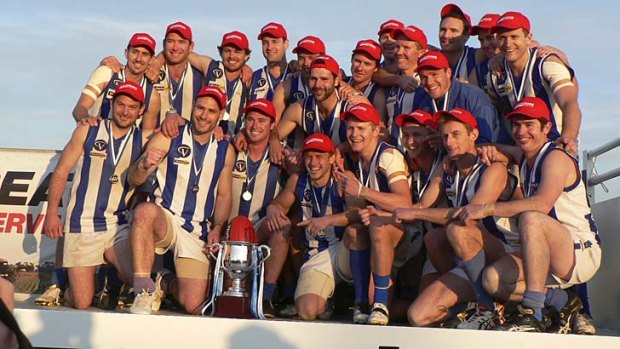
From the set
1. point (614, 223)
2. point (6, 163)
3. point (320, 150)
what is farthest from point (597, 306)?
point (6, 163)

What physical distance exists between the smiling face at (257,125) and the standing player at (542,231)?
1.82 meters

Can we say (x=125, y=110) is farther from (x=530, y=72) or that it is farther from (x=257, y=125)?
(x=530, y=72)

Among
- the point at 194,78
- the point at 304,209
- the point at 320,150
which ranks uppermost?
the point at 194,78

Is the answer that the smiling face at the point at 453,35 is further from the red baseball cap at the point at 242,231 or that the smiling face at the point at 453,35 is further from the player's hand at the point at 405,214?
the red baseball cap at the point at 242,231

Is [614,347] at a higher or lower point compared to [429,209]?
lower

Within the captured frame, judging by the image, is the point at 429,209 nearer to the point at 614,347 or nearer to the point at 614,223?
the point at 614,347

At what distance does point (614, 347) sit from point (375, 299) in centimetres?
151

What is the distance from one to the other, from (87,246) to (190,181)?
89 cm

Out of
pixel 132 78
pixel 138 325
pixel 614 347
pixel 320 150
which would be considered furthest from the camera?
pixel 132 78

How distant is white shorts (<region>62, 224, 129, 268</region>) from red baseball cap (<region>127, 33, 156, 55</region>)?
1.61 m

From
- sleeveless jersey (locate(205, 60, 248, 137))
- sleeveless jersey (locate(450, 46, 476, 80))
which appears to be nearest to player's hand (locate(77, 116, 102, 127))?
sleeveless jersey (locate(205, 60, 248, 137))

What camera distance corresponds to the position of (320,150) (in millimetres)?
6750

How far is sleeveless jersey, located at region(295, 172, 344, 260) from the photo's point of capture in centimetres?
684

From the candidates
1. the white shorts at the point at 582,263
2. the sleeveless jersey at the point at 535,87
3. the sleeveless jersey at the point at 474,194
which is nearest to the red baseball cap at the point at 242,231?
the sleeveless jersey at the point at 474,194
